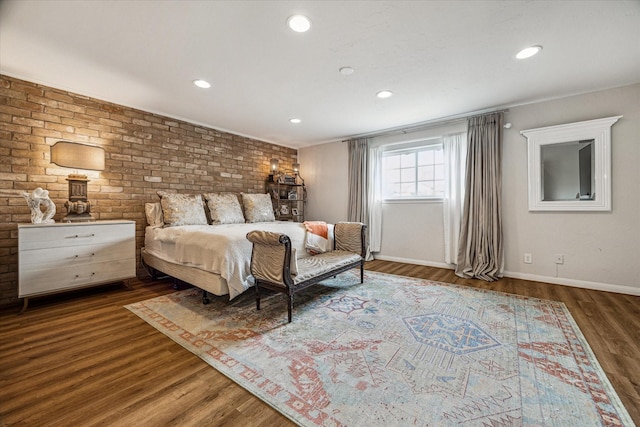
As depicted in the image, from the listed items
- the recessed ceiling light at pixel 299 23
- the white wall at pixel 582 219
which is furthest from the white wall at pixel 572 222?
the recessed ceiling light at pixel 299 23

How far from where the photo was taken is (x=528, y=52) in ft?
7.26

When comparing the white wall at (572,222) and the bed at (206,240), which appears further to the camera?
the white wall at (572,222)

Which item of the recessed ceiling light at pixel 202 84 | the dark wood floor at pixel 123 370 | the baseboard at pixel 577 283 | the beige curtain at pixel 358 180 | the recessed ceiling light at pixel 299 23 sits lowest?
the dark wood floor at pixel 123 370

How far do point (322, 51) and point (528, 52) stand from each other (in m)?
1.78

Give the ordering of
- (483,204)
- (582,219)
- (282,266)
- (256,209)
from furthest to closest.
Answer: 1. (256,209)
2. (483,204)
3. (582,219)
4. (282,266)

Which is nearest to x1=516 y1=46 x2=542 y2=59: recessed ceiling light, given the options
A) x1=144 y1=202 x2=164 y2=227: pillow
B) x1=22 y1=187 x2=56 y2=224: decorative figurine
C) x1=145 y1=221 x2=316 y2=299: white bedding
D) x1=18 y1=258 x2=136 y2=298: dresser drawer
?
x1=145 y1=221 x2=316 y2=299: white bedding

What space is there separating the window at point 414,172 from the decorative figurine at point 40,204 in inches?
177

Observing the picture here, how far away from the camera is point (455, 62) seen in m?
2.39

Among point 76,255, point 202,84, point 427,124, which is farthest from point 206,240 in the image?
point 427,124

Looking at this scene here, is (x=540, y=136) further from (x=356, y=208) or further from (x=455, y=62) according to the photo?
(x=356, y=208)

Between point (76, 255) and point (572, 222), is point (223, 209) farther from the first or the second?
point (572, 222)

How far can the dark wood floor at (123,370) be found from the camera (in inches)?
48.8

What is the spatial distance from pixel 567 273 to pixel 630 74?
2250mm

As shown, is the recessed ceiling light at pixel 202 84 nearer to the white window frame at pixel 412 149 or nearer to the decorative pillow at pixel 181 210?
the decorative pillow at pixel 181 210
